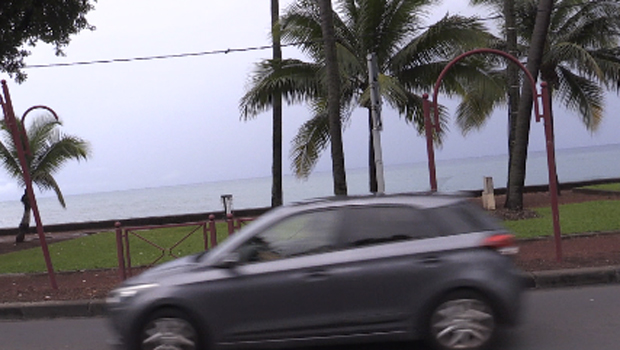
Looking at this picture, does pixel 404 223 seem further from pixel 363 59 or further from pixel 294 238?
pixel 363 59

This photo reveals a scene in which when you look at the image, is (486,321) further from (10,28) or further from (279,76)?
(279,76)

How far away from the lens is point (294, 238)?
6.87m

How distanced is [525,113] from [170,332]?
12659 mm

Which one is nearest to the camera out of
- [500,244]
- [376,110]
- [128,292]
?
[500,244]

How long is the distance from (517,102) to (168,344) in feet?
47.8

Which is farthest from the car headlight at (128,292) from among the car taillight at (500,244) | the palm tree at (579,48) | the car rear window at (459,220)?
the palm tree at (579,48)

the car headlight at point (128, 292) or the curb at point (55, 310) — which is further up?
the car headlight at point (128, 292)

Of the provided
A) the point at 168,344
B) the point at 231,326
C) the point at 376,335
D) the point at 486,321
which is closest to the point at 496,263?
the point at 486,321

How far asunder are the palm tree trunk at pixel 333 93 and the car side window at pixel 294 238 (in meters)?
8.19

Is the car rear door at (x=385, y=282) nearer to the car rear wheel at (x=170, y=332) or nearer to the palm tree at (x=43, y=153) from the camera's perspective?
the car rear wheel at (x=170, y=332)

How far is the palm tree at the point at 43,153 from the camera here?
2333cm

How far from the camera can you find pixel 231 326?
6688mm

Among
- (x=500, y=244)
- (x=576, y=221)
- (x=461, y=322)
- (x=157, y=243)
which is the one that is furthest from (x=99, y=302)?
(x=576, y=221)

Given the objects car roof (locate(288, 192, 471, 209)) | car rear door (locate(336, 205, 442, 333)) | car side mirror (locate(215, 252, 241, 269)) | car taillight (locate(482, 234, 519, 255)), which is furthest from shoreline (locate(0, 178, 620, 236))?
car taillight (locate(482, 234, 519, 255))
